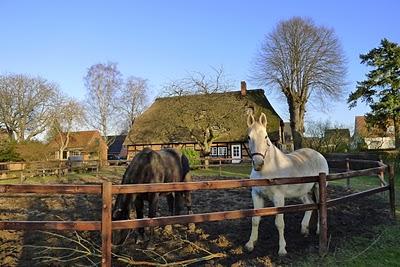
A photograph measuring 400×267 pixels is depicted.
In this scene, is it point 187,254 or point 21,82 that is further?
point 21,82

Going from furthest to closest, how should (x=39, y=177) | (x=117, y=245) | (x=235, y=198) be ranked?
1. (x=39, y=177)
2. (x=235, y=198)
3. (x=117, y=245)

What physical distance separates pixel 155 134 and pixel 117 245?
32879 millimetres

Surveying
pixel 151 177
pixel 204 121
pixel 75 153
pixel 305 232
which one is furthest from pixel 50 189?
pixel 75 153

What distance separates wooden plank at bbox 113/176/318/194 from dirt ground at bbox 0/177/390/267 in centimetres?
97

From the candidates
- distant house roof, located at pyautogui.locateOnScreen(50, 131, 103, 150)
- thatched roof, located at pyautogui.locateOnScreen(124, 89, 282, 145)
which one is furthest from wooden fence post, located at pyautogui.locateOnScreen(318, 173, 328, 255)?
distant house roof, located at pyautogui.locateOnScreen(50, 131, 103, 150)

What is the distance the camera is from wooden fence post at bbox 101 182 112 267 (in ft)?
12.4

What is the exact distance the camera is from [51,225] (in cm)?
383

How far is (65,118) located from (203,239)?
127 feet

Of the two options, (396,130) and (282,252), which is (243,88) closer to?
(396,130)

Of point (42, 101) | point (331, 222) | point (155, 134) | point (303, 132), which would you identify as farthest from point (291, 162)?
point (42, 101)

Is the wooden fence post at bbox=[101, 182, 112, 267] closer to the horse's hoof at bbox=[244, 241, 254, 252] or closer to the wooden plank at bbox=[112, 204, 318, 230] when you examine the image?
the wooden plank at bbox=[112, 204, 318, 230]

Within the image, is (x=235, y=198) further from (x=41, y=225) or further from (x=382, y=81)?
(x=382, y=81)

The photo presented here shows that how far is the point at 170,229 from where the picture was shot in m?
6.59

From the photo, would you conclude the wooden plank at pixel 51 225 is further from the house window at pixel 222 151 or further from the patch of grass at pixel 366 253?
the house window at pixel 222 151
